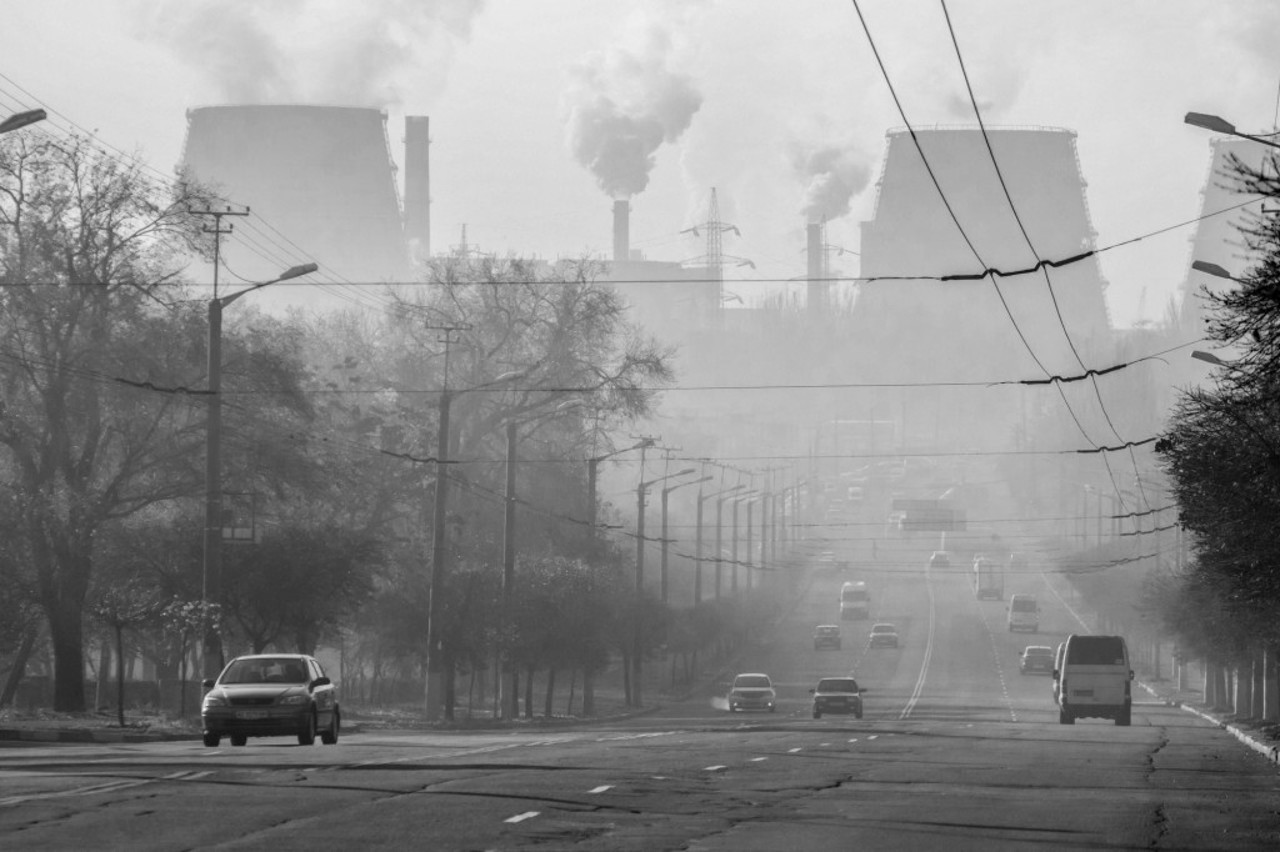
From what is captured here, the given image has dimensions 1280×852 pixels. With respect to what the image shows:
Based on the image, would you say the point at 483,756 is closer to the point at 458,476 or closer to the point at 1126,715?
the point at 1126,715

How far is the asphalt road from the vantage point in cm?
1709

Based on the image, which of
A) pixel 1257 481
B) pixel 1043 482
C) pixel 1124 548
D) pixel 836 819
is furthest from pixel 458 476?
pixel 1043 482

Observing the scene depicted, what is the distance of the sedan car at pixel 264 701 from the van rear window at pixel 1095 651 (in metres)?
29.5

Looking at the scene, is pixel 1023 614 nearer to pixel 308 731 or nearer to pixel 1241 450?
pixel 1241 450

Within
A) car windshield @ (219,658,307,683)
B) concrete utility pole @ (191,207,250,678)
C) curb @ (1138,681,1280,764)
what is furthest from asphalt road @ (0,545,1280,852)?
concrete utility pole @ (191,207,250,678)

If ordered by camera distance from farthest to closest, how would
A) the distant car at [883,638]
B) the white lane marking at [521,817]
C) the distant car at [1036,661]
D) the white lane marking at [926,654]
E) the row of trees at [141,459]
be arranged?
the distant car at [883,638] < the distant car at [1036,661] < the white lane marking at [926,654] < the row of trees at [141,459] < the white lane marking at [521,817]

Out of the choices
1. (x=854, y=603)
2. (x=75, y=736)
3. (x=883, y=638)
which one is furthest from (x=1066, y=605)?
(x=75, y=736)

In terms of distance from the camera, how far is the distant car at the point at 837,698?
6291 cm

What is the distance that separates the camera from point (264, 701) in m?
31.4

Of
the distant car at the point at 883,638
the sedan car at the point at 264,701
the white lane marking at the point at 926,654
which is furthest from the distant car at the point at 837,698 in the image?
the distant car at the point at 883,638

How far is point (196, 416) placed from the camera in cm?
5050

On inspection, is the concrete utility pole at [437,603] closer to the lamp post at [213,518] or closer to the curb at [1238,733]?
the lamp post at [213,518]

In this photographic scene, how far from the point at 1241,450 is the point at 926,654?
74.9m

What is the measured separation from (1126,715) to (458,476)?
25.0m
